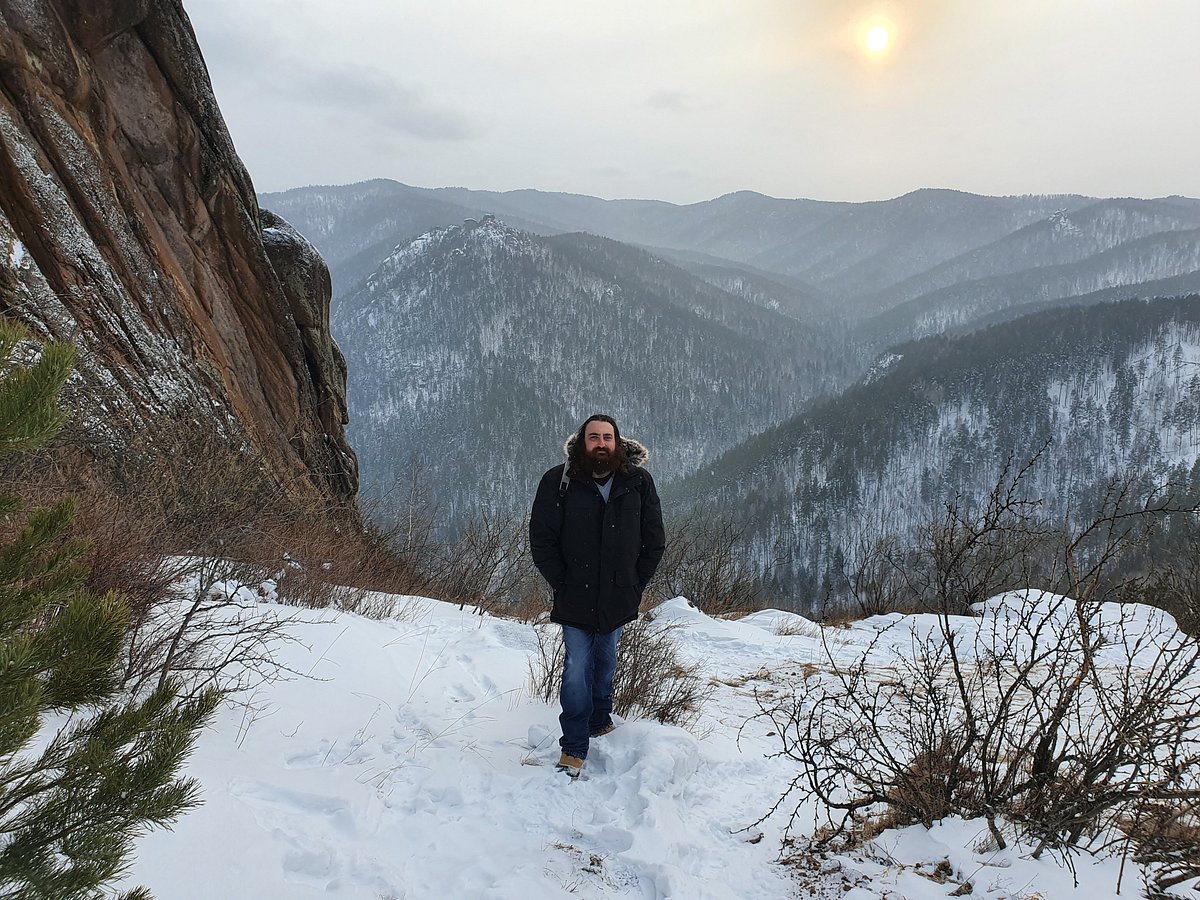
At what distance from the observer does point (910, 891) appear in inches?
98.7

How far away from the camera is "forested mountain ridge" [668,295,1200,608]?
102m

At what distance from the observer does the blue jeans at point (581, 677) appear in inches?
142

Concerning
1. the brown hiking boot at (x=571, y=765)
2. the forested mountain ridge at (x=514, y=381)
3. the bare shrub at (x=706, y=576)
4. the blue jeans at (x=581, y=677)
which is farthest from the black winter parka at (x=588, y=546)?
the forested mountain ridge at (x=514, y=381)

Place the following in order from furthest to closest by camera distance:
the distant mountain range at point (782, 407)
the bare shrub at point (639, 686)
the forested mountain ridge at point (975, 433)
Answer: the distant mountain range at point (782, 407)
the forested mountain ridge at point (975, 433)
the bare shrub at point (639, 686)

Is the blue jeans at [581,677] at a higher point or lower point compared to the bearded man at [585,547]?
lower

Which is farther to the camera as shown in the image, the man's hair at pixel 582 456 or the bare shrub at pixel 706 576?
the bare shrub at pixel 706 576

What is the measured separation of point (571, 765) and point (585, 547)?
118 centimetres

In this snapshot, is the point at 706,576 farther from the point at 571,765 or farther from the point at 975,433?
the point at 975,433

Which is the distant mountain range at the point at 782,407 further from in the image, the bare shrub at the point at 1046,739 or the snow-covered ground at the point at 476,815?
the bare shrub at the point at 1046,739

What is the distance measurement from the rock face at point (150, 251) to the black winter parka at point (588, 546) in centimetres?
466

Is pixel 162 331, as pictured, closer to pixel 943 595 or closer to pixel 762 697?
pixel 762 697

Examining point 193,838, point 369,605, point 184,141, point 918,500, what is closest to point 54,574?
point 193,838

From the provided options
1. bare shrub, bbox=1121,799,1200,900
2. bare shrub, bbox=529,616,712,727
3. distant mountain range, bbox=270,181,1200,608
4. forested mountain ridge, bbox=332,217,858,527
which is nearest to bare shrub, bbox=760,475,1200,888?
bare shrub, bbox=1121,799,1200,900

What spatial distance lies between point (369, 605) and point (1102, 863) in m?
5.36
